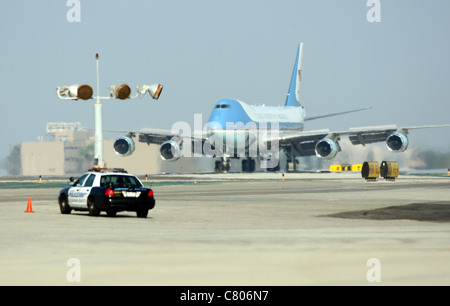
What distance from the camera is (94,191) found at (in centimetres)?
2919

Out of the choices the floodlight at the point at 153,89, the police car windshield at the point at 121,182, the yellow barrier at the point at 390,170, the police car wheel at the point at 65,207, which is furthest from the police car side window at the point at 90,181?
the yellow barrier at the point at 390,170

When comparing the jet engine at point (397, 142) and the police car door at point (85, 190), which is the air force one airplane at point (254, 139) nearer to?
the jet engine at point (397, 142)

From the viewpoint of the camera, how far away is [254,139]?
87.6 m

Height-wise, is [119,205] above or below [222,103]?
below

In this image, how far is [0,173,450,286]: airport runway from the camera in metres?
13.1

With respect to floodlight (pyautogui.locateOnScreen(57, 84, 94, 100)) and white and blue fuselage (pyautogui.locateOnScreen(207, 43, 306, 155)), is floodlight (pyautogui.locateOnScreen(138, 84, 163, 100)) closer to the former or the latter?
floodlight (pyautogui.locateOnScreen(57, 84, 94, 100))

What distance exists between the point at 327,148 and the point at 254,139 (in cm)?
853

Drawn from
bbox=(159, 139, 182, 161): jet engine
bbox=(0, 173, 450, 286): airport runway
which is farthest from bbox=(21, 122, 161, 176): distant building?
bbox=(0, 173, 450, 286): airport runway

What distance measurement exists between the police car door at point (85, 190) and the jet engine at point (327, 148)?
54153mm

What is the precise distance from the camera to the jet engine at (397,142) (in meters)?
79.9
